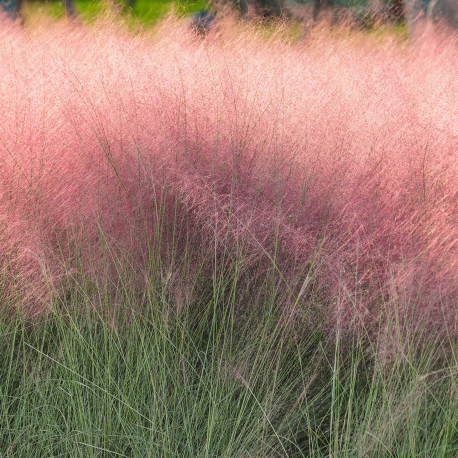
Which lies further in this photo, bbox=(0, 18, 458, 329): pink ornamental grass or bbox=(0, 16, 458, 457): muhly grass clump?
bbox=(0, 18, 458, 329): pink ornamental grass

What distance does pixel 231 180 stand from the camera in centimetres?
167

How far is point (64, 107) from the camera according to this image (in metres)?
1.81

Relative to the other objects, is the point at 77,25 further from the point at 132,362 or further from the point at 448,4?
the point at 448,4

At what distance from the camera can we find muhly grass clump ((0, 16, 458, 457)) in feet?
4.09

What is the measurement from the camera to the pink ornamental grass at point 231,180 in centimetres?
144

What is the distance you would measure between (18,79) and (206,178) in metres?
0.85

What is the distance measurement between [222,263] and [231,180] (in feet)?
1.12

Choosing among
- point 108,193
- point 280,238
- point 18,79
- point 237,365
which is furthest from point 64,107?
point 237,365

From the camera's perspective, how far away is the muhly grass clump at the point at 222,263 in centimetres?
125

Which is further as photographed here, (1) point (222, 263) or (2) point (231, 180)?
(2) point (231, 180)

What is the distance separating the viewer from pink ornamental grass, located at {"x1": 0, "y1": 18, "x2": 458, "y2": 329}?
1443mm

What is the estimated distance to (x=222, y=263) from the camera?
144 cm

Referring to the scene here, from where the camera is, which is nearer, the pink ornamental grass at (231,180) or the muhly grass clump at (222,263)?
the muhly grass clump at (222,263)

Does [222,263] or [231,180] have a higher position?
[231,180]
